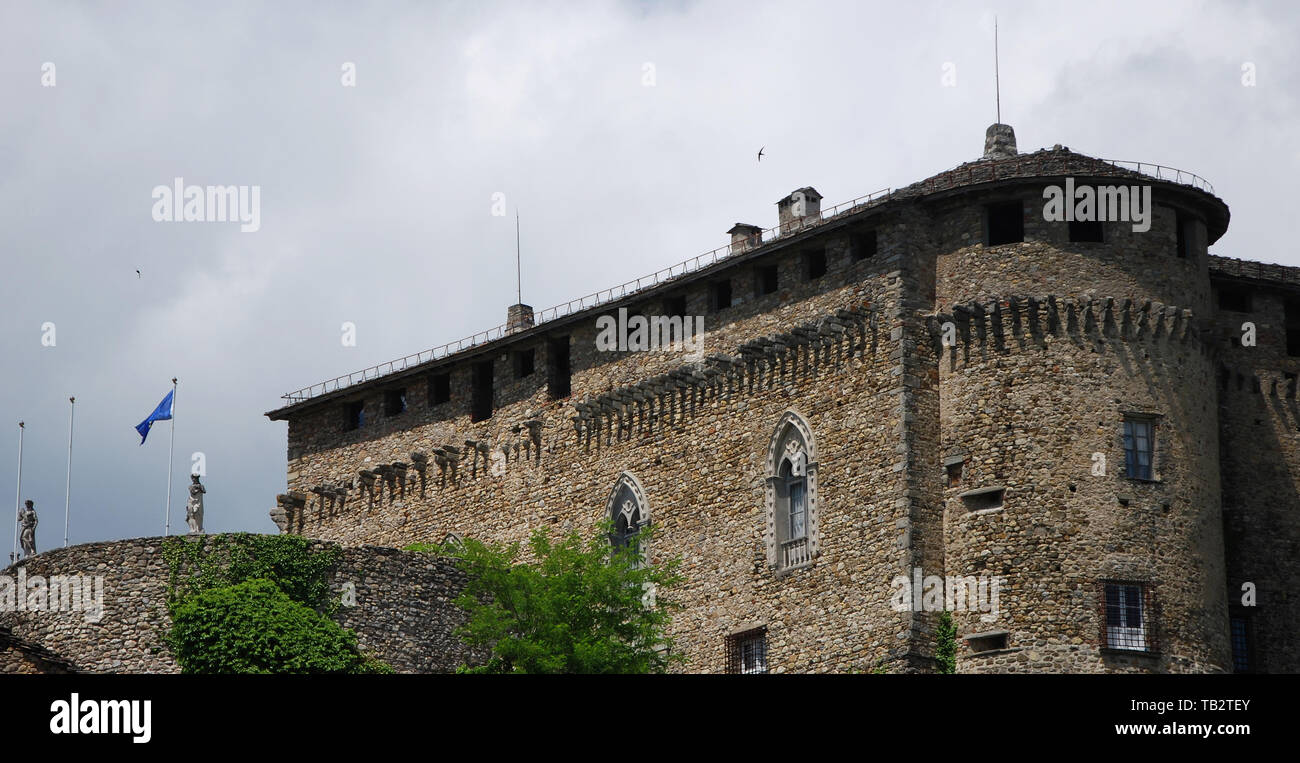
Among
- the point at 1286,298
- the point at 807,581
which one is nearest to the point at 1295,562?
the point at 1286,298

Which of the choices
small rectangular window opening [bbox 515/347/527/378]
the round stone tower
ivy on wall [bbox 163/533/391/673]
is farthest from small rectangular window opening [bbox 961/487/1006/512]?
small rectangular window opening [bbox 515/347/527/378]

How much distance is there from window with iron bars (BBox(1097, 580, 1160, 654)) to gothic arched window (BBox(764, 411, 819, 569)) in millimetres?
7816

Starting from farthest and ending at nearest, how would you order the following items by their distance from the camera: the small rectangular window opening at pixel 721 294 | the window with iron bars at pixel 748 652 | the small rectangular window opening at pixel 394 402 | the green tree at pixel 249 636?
the small rectangular window opening at pixel 394 402 < the small rectangular window opening at pixel 721 294 < the window with iron bars at pixel 748 652 < the green tree at pixel 249 636

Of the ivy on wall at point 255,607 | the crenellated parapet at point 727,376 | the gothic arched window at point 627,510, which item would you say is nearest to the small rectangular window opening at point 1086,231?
the crenellated parapet at point 727,376

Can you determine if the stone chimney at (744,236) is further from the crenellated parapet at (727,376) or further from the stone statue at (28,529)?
the stone statue at (28,529)

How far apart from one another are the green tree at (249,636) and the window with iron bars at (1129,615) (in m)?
17.9

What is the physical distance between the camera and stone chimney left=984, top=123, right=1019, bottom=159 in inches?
2446

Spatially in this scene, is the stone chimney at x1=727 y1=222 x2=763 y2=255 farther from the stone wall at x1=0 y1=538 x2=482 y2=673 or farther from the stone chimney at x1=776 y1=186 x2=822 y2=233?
the stone wall at x1=0 y1=538 x2=482 y2=673

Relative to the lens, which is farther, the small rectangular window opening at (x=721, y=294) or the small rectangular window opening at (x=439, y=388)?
the small rectangular window opening at (x=439, y=388)

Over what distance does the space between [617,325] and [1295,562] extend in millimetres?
20101

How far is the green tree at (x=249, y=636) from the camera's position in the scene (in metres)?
53.6

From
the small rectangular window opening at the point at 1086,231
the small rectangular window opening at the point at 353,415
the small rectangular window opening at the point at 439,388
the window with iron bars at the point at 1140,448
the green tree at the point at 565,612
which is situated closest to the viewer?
the green tree at the point at 565,612

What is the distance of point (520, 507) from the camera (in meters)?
68.6
